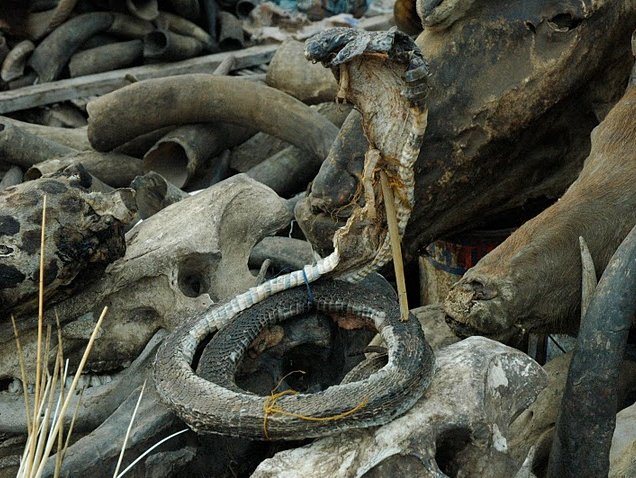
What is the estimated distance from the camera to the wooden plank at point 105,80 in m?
6.33

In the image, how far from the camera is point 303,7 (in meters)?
7.90

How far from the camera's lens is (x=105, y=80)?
21.5 ft

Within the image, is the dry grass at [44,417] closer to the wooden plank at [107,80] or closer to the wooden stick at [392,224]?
the wooden stick at [392,224]

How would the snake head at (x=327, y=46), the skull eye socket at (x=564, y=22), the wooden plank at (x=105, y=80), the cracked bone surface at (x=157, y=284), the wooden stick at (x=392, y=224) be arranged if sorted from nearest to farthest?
1. the snake head at (x=327, y=46)
2. the wooden stick at (x=392, y=224)
3. the cracked bone surface at (x=157, y=284)
4. the skull eye socket at (x=564, y=22)
5. the wooden plank at (x=105, y=80)

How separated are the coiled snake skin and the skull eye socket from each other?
4.79 ft

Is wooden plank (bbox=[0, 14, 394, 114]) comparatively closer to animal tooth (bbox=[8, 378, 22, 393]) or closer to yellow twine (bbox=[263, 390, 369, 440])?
animal tooth (bbox=[8, 378, 22, 393])

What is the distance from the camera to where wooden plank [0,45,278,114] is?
6328 millimetres

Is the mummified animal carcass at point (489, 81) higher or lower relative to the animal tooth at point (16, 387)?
higher

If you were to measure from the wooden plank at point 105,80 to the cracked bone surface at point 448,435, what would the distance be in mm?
4428

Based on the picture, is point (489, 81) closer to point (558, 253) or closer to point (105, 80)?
point (558, 253)

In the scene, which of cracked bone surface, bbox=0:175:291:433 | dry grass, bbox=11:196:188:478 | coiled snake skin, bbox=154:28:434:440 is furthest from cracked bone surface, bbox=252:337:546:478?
cracked bone surface, bbox=0:175:291:433

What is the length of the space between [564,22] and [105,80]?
3.72m

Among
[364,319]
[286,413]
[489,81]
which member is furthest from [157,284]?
[489,81]

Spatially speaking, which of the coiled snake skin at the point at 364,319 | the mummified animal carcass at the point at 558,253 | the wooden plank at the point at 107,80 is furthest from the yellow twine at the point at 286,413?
the wooden plank at the point at 107,80
